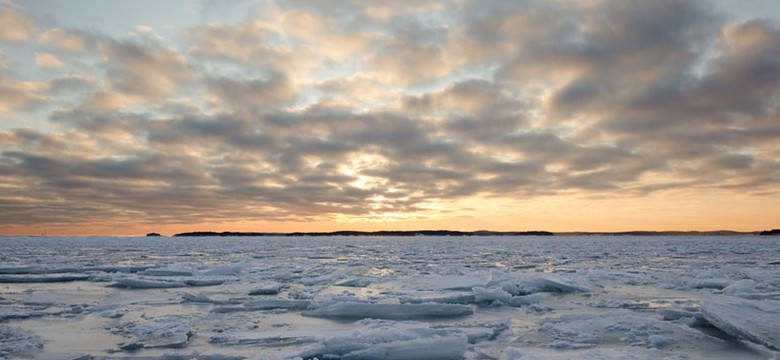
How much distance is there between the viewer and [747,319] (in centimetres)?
646

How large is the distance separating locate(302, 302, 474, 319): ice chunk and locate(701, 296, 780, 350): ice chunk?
3447mm

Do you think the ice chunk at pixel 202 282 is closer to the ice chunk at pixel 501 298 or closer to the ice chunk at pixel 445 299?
the ice chunk at pixel 445 299

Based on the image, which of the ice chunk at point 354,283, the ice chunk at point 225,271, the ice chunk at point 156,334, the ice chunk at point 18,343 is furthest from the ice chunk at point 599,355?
the ice chunk at point 225,271

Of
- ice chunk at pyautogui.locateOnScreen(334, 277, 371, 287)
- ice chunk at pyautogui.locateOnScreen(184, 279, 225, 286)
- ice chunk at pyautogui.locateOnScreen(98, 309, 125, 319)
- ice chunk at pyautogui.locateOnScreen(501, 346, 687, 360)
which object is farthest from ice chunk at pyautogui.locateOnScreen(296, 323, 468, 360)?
ice chunk at pyautogui.locateOnScreen(184, 279, 225, 286)

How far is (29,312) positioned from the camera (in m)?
8.09

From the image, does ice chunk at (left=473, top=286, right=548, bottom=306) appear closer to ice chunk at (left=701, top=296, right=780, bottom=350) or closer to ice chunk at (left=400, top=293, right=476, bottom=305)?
ice chunk at (left=400, top=293, right=476, bottom=305)

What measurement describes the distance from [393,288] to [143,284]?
6145 mm

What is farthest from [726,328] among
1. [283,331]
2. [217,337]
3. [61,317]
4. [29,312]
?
[29,312]

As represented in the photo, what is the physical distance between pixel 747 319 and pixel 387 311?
16.1 ft

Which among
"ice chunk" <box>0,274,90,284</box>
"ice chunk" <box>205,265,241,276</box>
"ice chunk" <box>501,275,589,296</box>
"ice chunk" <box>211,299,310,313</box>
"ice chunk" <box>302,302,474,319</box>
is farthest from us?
"ice chunk" <box>205,265,241,276</box>

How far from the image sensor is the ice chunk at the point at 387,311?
26.4 ft

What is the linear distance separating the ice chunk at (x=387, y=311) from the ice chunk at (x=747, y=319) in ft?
11.3

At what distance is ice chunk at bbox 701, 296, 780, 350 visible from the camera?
5.85 meters

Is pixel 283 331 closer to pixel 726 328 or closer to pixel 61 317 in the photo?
pixel 61 317
